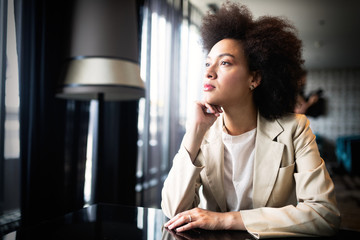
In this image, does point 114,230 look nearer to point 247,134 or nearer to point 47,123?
point 247,134

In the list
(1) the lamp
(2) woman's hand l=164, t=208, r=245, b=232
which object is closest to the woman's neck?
(2) woman's hand l=164, t=208, r=245, b=232

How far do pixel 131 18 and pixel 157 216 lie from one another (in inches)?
43.1

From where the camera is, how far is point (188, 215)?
3.18 ft

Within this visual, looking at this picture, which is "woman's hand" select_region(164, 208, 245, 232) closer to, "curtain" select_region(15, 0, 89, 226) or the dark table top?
the dark table top

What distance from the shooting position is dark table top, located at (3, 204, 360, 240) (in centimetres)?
84

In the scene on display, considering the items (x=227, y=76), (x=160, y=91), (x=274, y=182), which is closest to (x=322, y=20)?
(x=160, y=91)

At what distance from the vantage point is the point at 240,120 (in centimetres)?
132

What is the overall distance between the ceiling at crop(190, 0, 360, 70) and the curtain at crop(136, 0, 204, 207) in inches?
29.8

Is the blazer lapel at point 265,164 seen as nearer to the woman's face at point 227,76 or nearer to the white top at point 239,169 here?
the white top at point 239,169

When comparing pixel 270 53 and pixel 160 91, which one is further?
pixel 160 91

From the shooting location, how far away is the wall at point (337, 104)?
9891 mm

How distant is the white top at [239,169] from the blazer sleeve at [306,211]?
197mm

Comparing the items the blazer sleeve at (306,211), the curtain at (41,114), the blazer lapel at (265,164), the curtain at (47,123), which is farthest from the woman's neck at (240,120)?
the curtain at (41,114)

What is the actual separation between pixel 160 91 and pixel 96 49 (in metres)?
1.88
